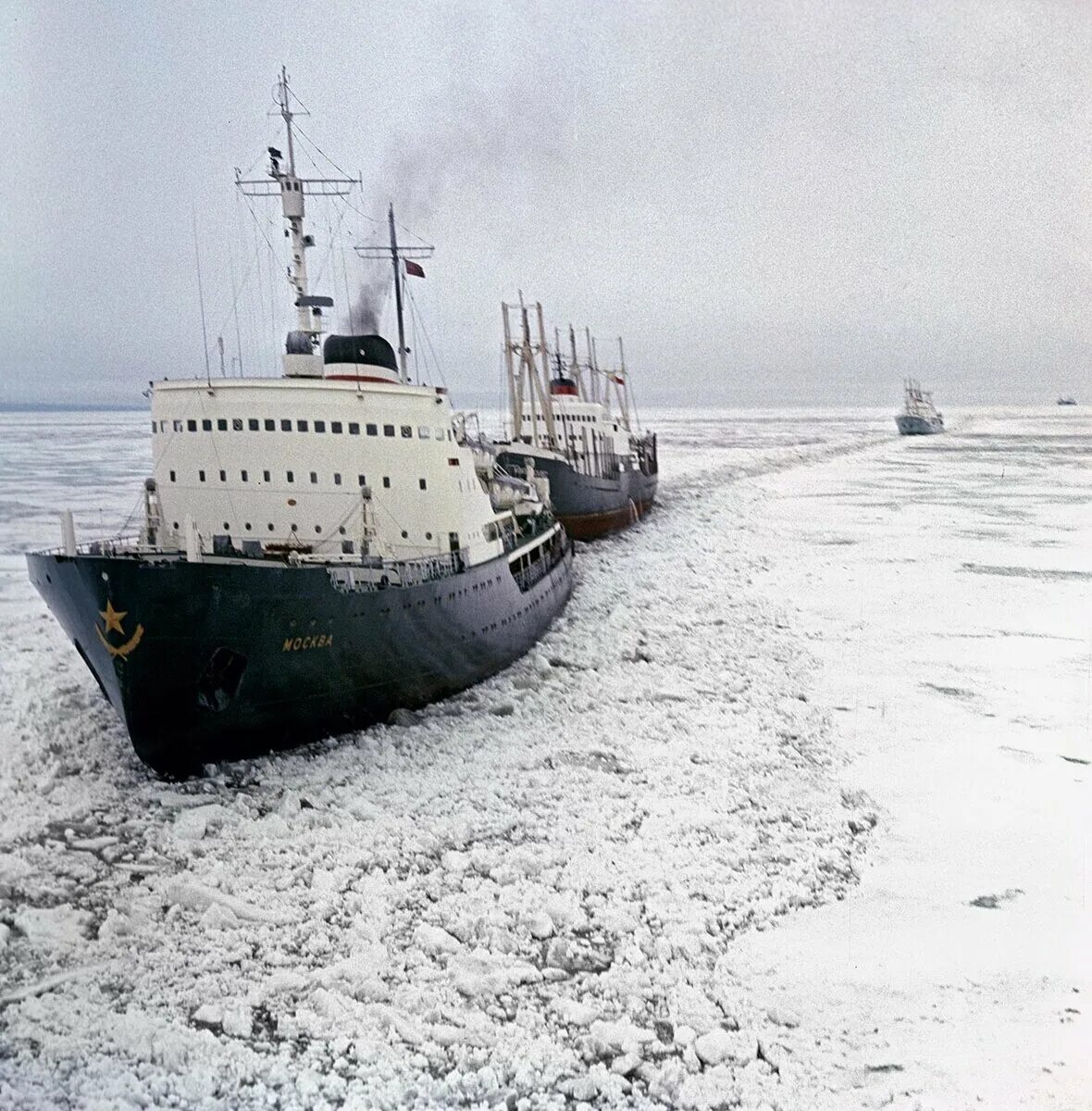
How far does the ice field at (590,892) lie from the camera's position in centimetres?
346

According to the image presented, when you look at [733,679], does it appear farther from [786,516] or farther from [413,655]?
[786,516]

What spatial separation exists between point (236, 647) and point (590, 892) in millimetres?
3050

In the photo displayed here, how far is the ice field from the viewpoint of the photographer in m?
3.46

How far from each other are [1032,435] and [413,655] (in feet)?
167

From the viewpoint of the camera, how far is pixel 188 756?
19.7ft

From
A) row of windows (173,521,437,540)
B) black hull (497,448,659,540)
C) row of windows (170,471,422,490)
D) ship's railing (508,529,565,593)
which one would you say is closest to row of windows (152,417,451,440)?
row of windows (170,471,422,490)

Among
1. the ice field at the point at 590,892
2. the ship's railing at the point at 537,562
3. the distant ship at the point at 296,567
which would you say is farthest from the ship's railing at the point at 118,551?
the ship's railing at the point at 537,562

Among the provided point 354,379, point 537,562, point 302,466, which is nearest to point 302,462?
point 302,466

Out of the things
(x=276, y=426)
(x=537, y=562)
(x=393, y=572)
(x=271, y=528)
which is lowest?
(x=537, y=562)

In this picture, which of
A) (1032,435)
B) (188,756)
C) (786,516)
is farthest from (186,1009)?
(1032,435)

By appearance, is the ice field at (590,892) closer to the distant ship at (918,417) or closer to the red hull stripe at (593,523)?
the red hull stripe at (593,523)

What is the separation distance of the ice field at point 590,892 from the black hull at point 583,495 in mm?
8019

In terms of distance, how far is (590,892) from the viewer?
15.4 ft

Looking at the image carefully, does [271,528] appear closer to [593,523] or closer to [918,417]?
[593,523]
